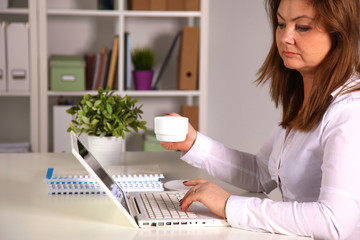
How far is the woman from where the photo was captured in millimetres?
1025

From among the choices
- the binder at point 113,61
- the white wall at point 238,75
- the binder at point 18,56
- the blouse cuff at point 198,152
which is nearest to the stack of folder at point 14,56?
the binder at point 18,56

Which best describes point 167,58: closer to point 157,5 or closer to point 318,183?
point 157,5

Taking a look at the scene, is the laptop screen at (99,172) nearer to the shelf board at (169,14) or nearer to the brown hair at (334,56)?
the brown hair at (334,56)

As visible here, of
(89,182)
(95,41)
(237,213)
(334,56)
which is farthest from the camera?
(95,41)

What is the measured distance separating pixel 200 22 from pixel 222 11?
0.44 metres

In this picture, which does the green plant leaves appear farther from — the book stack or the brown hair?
the book stack

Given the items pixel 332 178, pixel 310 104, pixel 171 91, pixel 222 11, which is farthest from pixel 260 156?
pixel 222 11

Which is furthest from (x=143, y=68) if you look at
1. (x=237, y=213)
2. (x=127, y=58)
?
(x=237, y=213)

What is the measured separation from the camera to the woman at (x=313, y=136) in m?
1.03

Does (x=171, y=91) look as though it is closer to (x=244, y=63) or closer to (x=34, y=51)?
(x=244, y=63)

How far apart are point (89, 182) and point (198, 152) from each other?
0.33m

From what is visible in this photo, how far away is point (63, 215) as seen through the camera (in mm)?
1161

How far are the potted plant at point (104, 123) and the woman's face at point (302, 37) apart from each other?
0.60 meters

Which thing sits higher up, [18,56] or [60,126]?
[18,56]
